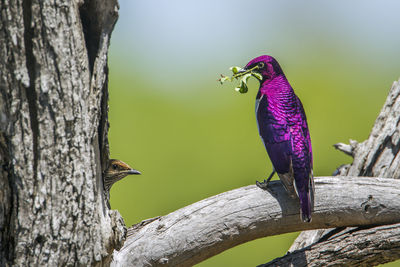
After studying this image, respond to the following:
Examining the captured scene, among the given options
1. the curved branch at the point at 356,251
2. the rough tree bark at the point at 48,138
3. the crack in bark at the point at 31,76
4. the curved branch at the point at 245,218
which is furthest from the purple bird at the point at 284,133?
the crack in bark at the point at 31,76

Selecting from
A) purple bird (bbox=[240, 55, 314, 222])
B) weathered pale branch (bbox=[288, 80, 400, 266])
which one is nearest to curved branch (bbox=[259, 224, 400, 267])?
purple bird (bbox=[240, 55, 314, 222])

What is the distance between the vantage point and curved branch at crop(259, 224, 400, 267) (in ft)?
14.6

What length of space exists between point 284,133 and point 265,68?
781 mm

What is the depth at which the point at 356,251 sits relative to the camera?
175 inches

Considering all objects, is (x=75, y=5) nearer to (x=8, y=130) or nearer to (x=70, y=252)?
(x=8, y=130)

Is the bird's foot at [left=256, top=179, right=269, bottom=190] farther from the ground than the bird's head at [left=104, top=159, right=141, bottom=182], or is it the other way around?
the bird's head at [left=104, top=159, right=141, bottom=182]

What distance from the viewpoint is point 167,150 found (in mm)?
11430

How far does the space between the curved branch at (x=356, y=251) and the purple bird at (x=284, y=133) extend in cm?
41

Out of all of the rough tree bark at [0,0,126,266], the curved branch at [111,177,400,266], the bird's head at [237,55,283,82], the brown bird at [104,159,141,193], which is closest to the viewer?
the rough tree bark at [0,0,126,266]

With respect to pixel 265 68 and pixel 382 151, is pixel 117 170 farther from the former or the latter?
pixel 382 151

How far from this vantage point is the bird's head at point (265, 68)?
4977 mm

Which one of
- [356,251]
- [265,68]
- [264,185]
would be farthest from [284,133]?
[356,251]

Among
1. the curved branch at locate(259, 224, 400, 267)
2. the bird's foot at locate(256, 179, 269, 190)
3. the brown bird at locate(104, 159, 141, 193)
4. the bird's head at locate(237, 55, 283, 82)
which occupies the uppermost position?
the bird's head at locate(237, 55, 283, 82)

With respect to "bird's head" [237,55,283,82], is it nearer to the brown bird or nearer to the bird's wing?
the bird's wing
